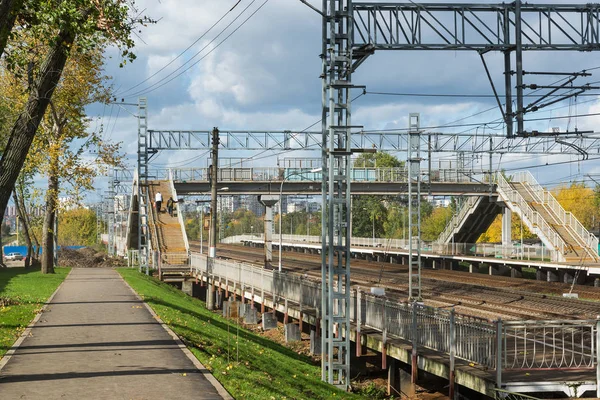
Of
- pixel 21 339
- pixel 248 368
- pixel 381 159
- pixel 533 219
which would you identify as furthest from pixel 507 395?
pixel 381 159

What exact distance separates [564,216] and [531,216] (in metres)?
2.21

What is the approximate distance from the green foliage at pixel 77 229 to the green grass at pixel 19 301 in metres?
102

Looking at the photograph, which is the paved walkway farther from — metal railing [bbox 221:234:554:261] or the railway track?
metal railing [bbox 221:234:554:261]

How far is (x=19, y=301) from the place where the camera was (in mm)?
24453

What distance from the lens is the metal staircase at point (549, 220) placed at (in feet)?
159

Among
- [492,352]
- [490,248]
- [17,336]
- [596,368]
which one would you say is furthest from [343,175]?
[490,248]

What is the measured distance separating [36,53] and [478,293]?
73.6 ft

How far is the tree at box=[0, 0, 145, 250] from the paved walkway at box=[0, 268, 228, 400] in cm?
321

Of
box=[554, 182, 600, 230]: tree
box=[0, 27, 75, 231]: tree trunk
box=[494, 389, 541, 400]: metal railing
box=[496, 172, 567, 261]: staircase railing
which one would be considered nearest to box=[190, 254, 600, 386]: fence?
box=[494, 389, 541, 400]: metal railing

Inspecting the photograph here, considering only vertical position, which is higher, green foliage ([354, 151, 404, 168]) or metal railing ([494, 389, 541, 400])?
green foliage ([354, 151, 404, 168])

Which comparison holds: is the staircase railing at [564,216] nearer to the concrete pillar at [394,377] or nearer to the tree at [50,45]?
the concrete pillar at [394,377]

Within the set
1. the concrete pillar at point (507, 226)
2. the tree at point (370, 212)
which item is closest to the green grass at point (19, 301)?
the concrete pillar at point (507, 226)

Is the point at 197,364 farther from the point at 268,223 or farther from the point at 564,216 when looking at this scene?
the point at 564,216

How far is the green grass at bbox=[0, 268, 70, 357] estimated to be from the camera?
1767cm
